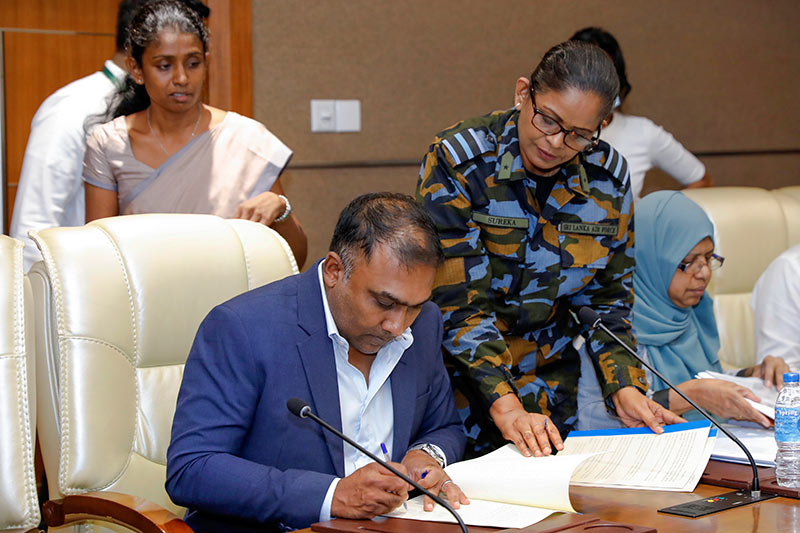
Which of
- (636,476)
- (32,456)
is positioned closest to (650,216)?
(636,476)

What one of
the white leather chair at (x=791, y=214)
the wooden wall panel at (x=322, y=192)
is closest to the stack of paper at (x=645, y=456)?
the white leather chair at (x=791, y=214)

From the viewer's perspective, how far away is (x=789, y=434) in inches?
71.1

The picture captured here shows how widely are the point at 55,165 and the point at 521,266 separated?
135cm

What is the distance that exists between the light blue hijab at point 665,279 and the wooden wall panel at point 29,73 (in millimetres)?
2183

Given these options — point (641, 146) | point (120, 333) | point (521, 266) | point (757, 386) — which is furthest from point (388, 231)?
point (641, 146)

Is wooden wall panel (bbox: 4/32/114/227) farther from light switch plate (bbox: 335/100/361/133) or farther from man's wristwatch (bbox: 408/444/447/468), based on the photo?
man's wristwatch (bbox: 408/444/447/468)

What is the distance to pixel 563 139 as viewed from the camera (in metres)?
1.98

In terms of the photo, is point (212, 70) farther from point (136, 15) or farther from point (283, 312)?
point (283, 312)

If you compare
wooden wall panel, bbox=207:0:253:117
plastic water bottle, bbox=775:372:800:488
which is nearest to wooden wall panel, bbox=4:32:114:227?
wooden wall panel, bbox=207:0:253:117

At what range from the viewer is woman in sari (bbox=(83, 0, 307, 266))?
99.0 inches

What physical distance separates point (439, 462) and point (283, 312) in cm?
41

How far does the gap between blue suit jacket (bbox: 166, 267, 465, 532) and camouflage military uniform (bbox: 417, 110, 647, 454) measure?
263mm

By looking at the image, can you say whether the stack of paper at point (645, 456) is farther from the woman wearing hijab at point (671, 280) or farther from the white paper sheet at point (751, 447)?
the woman wearing hijab at point (671, 280)

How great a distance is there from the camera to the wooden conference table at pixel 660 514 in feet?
4.88
